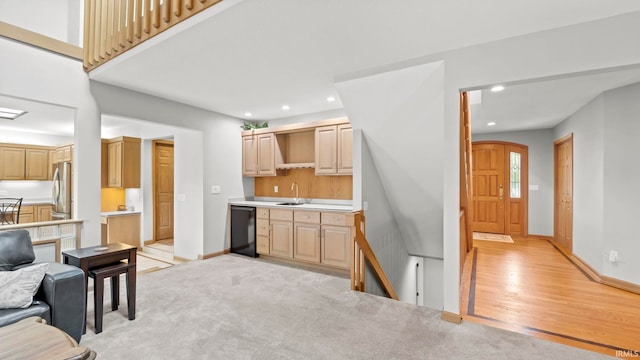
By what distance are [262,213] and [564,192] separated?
20.0 feet

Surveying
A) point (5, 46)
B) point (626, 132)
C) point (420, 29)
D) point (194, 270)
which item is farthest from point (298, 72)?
point (626, 132)

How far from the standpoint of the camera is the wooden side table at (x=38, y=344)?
3.66ft

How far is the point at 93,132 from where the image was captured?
3.42 meters

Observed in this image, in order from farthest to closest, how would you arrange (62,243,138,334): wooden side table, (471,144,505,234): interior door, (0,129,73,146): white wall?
(471,144,505,234): interior door
(0,129,73,146): white wall
(62,243,138,334): wooden side table

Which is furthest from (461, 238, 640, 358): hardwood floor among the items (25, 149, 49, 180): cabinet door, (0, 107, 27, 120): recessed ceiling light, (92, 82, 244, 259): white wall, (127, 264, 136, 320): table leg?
(25, 149, 49, 180): cabinet door

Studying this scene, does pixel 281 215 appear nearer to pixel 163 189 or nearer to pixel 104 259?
pixel 104 259

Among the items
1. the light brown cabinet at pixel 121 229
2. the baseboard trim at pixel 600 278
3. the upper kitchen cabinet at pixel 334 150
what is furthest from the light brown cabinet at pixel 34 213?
the baseboard trim at pixel 600 278

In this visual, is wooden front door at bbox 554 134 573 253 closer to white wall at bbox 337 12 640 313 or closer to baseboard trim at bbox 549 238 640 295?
baseboard trim at bbox 549 238 640 295

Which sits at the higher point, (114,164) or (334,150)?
(334,150)

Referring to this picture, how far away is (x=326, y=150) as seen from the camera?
450 centimetres

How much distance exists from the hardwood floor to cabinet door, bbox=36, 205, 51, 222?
7.91m

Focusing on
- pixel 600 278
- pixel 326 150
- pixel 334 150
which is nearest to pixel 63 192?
pixel 326 150

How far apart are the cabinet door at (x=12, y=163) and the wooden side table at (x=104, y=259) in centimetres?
531

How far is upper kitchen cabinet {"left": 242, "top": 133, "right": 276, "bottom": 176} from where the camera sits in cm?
514
